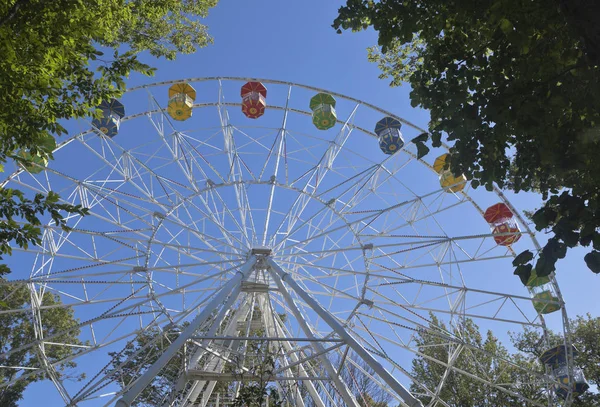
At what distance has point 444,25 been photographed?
709 cm

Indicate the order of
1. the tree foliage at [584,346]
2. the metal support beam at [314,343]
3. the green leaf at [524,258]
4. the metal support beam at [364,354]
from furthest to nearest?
the tree foliage at [584,346] → the metal support beam at [314,343] → the metal support beam at [364,354] → the green leaf at [524,258]

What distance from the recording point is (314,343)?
13.6m

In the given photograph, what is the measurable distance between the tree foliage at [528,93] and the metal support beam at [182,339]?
783 centimetres

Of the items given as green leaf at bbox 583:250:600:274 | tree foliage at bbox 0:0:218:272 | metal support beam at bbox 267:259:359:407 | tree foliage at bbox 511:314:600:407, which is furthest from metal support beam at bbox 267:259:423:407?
tree foliage at bbox 511:314:600:407

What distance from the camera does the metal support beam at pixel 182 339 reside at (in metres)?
10.2

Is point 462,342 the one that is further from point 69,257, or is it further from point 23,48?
point 23,48

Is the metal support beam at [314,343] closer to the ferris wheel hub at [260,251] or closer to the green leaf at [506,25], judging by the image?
the ferris wheel hub at [260,251]

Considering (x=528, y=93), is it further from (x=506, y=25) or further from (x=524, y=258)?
(x=524, y=258)

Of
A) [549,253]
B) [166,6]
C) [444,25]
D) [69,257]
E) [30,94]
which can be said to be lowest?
[549,253]

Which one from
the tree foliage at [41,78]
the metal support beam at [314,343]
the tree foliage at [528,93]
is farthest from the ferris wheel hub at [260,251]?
the tree foliage at [528,93]

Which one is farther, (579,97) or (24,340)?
(24,340)

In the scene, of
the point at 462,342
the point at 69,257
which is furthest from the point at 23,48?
the point at 462,342

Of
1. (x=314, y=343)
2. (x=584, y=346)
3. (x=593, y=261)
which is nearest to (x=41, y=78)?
(x=593, y=261)

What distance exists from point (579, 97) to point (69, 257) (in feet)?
54.0
